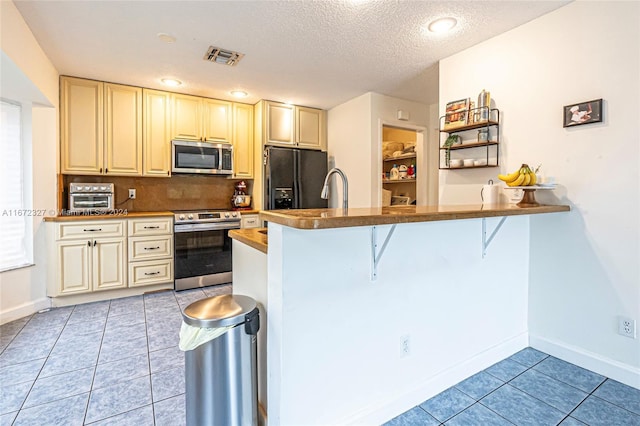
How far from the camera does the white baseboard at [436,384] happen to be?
1589 millimetres

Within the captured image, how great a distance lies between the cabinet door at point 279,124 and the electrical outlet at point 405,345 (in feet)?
A: 10.6

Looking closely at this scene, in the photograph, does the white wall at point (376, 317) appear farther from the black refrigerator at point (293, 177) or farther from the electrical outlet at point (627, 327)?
the black refrigerator at point (293, 177)

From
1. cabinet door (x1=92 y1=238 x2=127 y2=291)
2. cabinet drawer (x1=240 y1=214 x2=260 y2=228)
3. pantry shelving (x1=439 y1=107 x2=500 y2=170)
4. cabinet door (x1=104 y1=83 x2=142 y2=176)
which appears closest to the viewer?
pantry shelving (x1=439 y1=107 x2=500 y2=170)

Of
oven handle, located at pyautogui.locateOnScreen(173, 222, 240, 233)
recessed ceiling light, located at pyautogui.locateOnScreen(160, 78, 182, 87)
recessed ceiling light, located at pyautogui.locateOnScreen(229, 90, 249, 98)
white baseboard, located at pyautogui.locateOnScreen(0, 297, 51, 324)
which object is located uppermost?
recessed ceiling light, located at pyautogui.locateOnScreen(229, 90, 249, 98)

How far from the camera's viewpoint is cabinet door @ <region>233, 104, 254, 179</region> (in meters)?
4.43

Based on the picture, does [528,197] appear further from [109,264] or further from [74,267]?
[74,267]

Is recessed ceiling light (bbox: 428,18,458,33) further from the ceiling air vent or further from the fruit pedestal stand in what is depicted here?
the ceiling air vent

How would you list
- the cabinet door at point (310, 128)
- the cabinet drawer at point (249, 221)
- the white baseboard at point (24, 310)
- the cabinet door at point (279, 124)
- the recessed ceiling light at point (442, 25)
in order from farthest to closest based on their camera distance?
the cabinet door at point (310, 128) → the cabinet door at point (279, 124) → the cabinet drawer at point (249, 221) → the white baseboard at point (24, 310) → the recessed ceiling light at point (442, 25)

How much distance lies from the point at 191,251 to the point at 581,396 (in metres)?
3.63

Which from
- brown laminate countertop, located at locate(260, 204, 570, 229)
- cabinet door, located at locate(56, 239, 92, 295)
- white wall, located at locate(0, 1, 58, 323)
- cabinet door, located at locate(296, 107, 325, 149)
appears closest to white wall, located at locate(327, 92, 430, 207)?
cabinet door, located at locate(296, 107, 325, 149)

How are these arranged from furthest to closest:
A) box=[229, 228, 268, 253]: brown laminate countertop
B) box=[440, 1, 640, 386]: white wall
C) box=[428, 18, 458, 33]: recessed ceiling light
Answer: box=[428, 18, 458, 33]: recessed ceiling light
box=[440, 1, 640, 386]: white wall
box=[229, 228, 268, 253]: brown laminate countertop

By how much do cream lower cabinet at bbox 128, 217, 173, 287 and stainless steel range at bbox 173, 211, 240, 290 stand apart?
0.10 meters

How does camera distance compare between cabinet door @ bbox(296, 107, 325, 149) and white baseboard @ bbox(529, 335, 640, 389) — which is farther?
cabinet door @ bbox(296, 107, 325, 149)

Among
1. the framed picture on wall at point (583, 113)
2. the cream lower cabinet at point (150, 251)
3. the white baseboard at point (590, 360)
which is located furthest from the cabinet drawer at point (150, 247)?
the framed picture on wall at point (583, 113)
